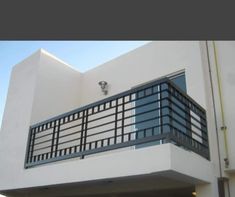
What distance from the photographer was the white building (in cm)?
446

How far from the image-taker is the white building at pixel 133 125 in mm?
4457

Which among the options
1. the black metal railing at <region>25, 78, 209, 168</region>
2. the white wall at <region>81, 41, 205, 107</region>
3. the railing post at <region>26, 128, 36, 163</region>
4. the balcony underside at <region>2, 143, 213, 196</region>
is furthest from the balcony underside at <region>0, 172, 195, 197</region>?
the white wall at <region>81, 41, 205, 107</region>

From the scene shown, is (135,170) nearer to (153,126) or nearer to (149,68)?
(153,126)

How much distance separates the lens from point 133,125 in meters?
6.73

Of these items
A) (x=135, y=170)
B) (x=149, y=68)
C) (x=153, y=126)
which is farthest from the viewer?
(x=149, y=68)

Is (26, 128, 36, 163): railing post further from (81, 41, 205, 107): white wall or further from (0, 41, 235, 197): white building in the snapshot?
(81, 41, 205, 107): white wall

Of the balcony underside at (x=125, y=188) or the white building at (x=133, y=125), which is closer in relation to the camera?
the white building at (x=133, y=125)

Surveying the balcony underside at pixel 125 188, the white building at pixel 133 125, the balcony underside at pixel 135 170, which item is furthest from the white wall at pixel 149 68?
the balcony underside at pixel 125 188

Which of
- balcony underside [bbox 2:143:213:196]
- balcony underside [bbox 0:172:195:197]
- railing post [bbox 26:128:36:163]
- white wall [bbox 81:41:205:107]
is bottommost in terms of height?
balcony underside [bbox 0:172:195:197]

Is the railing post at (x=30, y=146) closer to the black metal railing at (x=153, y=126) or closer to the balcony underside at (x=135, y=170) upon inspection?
the black metal railing at (x=153, y=126)

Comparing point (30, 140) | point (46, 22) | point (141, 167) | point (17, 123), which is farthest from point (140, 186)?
point (46, 22)

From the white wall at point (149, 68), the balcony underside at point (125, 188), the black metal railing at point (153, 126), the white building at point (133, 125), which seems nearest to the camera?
the black metal railing at point (153, 126)

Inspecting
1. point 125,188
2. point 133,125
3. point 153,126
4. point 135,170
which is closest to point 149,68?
point 133,125

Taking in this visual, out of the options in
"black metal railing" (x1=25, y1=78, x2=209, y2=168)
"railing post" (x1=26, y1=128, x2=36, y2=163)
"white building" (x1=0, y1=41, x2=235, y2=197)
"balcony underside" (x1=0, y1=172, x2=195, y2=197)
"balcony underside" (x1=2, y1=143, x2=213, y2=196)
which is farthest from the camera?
"railing post" (x1=26, y1=128, x2=36, y2=163)
